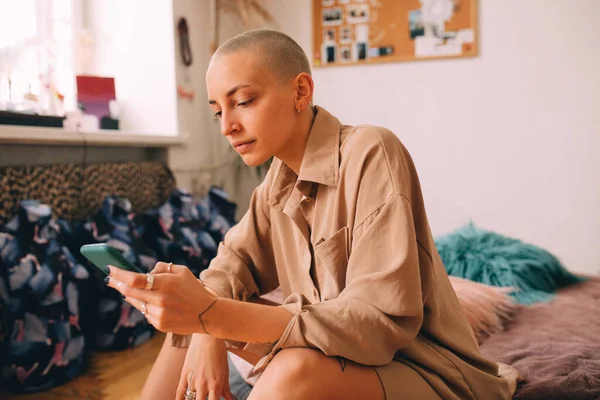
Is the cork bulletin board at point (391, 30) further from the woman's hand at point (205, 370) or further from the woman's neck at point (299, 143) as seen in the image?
the woman's hand at point (205, 370)

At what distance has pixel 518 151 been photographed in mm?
2834

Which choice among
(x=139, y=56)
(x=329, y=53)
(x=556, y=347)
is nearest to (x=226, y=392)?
(x=556, y=347)

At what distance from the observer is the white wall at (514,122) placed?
2725 mm

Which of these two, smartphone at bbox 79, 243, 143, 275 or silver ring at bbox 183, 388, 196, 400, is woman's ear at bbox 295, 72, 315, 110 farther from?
silver ring at bbox 183, 388, 196, 400

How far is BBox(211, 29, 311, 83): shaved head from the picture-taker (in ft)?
3.03

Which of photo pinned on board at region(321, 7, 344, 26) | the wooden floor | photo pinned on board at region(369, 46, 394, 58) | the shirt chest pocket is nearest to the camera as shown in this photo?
the shirt chest pocket

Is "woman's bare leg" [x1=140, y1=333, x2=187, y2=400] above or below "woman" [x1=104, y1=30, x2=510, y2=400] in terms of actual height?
below

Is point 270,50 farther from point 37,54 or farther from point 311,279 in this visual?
point 37,54

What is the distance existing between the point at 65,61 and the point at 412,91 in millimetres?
1888

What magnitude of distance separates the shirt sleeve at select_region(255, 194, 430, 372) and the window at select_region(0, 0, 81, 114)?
1.63m

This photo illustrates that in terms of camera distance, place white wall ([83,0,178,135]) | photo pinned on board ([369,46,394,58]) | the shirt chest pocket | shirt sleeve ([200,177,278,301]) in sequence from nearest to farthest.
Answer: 1. the shirt chest pocket
2. shirt sleeve ([200,177,278,301])
3. white wall ([83,0,178,135])
4. photo pinned on board ([369,46,394,58])

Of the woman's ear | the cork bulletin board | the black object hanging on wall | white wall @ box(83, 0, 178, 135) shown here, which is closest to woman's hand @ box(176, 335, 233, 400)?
the woman's ear

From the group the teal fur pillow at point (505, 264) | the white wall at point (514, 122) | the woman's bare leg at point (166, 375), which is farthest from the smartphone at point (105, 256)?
the white wall at point (514, 122)

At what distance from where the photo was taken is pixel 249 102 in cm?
92
